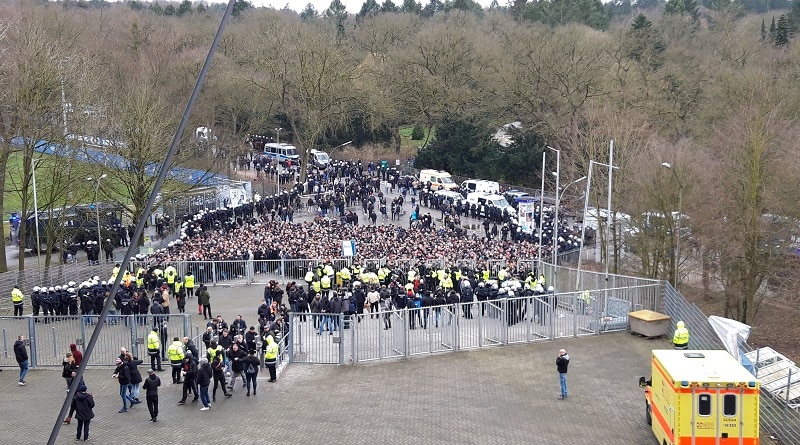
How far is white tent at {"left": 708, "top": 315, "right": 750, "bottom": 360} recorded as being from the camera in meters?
19.5

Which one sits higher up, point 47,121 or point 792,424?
point 47,121

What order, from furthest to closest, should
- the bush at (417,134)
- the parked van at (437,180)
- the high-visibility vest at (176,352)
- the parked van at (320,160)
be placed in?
→ the bush at (417,134) < the parked van at (320,160) < the parked van at (437,180) < the high-visibility vest at (176,352)

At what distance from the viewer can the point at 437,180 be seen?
60.5 m

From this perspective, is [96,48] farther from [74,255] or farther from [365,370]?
[365,370]

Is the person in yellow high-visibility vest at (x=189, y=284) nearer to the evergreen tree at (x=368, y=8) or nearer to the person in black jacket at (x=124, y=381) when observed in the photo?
the person in black jacket at (x=124, y=381)

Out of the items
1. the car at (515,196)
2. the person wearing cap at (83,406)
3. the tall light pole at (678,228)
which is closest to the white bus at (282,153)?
the car at (515,196)

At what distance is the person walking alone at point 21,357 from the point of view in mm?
20594

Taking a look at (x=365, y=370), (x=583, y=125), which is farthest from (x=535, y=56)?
(x=365, y=370)

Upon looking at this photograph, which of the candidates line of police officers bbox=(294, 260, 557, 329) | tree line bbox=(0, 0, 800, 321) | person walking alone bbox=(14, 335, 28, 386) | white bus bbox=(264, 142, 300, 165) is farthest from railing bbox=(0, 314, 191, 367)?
white bus bbox=(264, 142, 300, 165)

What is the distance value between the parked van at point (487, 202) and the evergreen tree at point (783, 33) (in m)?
37.2

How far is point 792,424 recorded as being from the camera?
1586 centimetres

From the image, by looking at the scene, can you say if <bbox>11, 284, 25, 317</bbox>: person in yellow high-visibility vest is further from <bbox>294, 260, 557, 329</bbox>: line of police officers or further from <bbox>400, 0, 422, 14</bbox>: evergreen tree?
<bbox>400, 0, 422, 14</bbox>: evergreen tree

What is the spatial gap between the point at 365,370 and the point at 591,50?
47.1 metres

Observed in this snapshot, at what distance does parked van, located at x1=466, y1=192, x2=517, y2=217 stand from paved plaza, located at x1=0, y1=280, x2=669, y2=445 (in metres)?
25.8
